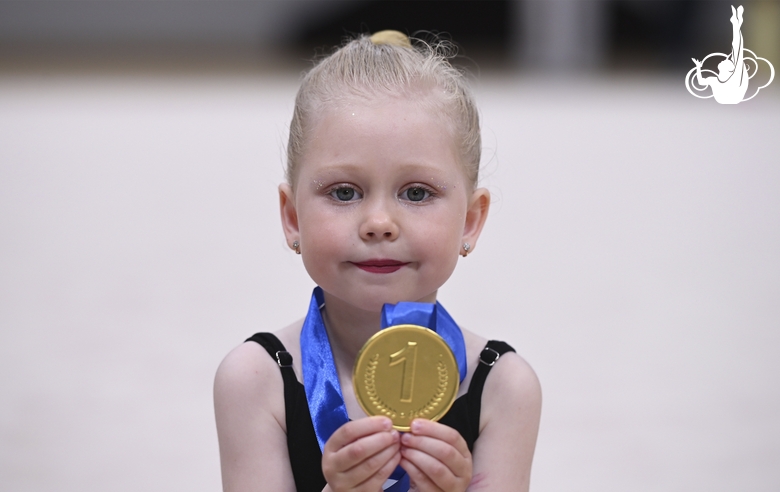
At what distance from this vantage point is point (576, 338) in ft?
13.6

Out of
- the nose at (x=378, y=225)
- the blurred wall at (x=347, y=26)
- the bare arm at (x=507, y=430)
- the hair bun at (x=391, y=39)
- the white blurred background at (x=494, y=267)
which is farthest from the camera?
the blurred wall at (x=347, y=26)

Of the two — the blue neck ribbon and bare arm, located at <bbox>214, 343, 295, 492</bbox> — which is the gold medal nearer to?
the blue neck ribbon

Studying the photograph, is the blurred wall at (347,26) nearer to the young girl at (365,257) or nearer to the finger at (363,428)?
the young girl at (365,257)

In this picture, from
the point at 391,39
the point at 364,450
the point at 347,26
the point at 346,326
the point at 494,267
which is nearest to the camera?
the point at 364,450

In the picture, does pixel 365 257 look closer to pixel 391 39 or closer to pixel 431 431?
pixel 431 431

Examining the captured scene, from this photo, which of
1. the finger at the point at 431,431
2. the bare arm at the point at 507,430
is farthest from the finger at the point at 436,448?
the bare arm at the point at 507,430

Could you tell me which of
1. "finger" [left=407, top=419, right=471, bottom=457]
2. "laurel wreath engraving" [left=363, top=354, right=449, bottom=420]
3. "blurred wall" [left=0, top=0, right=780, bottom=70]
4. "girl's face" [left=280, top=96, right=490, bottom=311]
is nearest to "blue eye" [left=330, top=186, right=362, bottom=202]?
"girl's face" [left=280, top=96, right=490, bottom=311]

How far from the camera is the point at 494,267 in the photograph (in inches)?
206

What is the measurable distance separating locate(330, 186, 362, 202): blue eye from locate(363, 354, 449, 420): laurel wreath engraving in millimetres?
344

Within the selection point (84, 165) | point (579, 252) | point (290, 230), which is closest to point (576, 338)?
point (579, 252)

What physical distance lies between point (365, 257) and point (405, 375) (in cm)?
25

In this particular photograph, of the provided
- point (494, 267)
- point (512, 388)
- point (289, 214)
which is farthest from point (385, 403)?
point (494, 267)

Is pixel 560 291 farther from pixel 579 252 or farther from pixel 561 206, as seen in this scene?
pixel 561 206

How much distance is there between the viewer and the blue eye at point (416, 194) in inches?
67.3
